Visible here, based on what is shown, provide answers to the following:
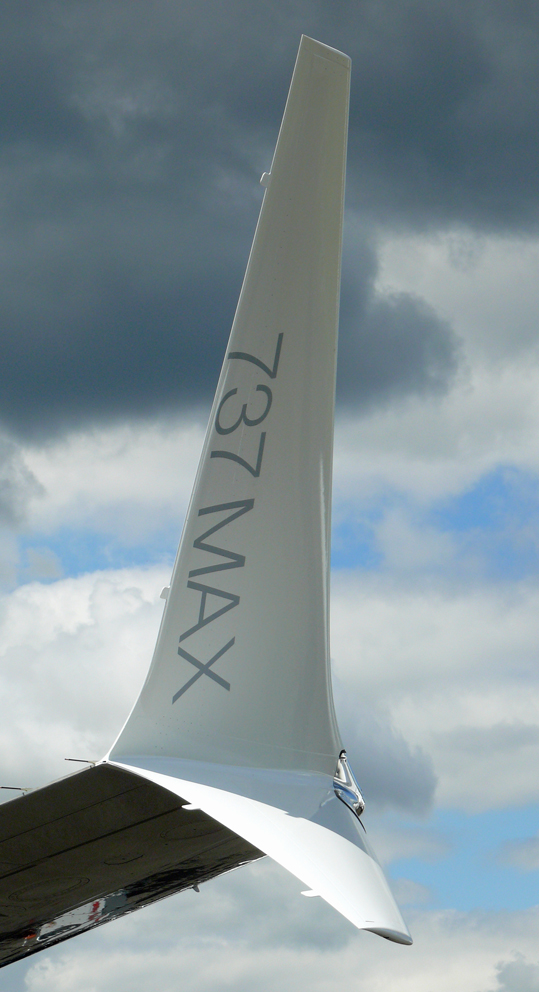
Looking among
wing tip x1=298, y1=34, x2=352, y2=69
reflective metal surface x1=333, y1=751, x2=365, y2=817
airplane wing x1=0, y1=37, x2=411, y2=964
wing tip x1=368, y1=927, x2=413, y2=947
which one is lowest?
wing tip x1=368, y1=927, x2=413, y2=947

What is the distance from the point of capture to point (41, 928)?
13039mm

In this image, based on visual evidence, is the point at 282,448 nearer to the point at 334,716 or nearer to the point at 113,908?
the point at 334,716

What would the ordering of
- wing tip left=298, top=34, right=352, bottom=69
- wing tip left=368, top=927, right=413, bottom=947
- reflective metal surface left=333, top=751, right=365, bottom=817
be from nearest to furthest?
wing tip left=368, top=927, right=413, bottom=947 → reflective metal surface left=333, top=751, right=365, bottom=817 → wing tip left=298, top=34, right=352, bottom=69

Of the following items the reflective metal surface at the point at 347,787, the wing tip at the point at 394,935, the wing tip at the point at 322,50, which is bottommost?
the wing tip at the point at 394,935

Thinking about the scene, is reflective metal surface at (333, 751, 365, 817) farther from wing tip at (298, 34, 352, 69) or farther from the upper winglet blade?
wing tip at (298, 34, 352, 69)

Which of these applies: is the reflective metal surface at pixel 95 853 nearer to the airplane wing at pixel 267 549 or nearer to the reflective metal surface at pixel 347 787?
the airplane wing at pixel 267 549

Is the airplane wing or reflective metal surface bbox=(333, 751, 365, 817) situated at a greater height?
the airplane wing

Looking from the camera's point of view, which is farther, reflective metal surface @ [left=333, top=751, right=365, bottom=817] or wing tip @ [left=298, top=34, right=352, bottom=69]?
wing tip @ [left=298, top=34, right=352, bottom=69]

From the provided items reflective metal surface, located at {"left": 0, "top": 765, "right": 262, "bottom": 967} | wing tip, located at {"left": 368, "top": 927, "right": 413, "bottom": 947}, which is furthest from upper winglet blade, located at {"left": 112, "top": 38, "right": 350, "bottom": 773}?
wing tip, located at {"left": 368, "top": 927, "right": 413, "bottom": 947}

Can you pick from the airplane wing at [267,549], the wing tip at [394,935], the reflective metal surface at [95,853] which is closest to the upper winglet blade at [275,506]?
the airplane wing at [267,549]

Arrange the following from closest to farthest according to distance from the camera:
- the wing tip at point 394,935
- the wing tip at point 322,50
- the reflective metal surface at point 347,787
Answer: the wing tip at point 394,935 < the reflective metal surface at point 347,787 < the wing tip at point 322,50

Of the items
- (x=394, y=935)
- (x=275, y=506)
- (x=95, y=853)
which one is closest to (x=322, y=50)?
(x=275, y=506)

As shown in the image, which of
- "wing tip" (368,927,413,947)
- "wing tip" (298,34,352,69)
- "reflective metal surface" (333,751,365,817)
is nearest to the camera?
"wing tip" (368,927,413,947)

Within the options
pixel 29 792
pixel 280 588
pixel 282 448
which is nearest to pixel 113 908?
pixel 29 792
